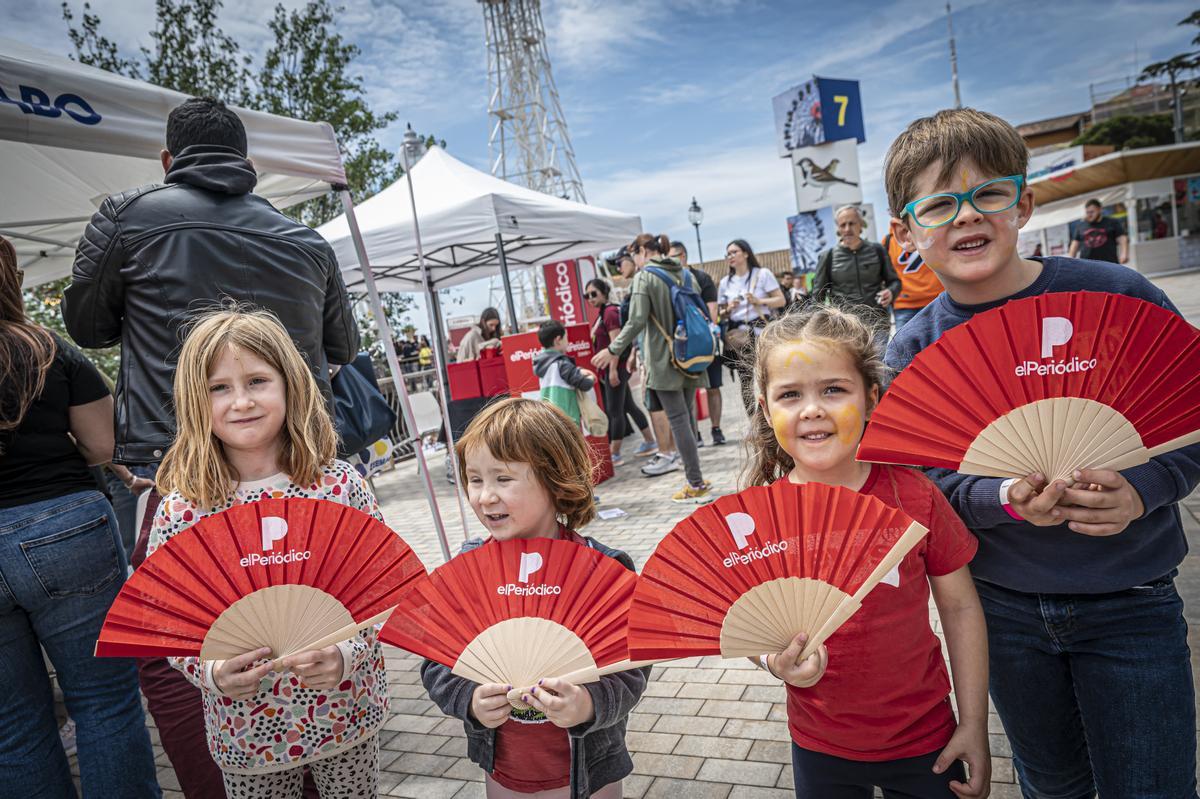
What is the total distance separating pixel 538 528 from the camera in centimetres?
166

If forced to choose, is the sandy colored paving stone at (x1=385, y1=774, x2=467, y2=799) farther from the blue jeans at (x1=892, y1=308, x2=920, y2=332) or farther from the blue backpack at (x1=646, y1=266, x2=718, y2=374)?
the blue jeans at (x1=892, y1=308, x2=920, y2=332)

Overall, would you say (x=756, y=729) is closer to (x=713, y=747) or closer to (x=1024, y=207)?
(x=713, y=747)

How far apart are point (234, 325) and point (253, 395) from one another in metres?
0.19

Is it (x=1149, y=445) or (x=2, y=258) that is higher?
(x=2, y=258)

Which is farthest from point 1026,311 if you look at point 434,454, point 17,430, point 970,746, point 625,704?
point 434,454

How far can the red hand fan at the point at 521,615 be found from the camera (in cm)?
129

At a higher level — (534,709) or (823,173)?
(823,173)

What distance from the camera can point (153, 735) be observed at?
10.6 feet

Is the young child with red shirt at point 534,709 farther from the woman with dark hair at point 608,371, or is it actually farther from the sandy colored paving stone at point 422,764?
the woman with dark hair at point 608,371

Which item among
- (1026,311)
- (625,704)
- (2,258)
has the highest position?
(2,258)

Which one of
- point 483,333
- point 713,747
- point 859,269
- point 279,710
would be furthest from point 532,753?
point 483,333

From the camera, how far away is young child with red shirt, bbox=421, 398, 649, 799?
1.47 meters

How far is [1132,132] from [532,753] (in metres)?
48.1

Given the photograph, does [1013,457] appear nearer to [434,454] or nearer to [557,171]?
[434,454]
